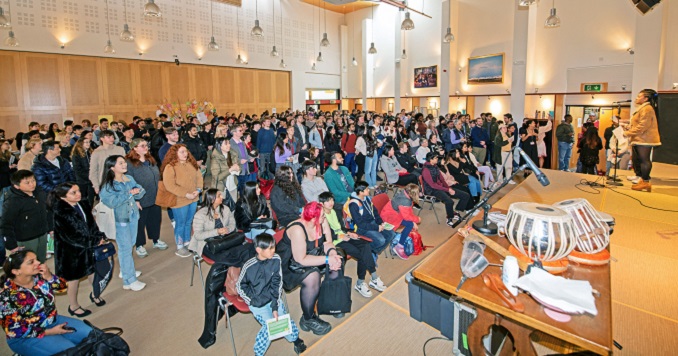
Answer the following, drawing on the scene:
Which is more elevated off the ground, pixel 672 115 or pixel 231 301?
pixel 672 115

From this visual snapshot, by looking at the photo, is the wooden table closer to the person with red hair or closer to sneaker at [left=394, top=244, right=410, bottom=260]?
the person with red hair

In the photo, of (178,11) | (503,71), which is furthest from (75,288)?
(503,71)

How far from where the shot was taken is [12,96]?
11.9 meters

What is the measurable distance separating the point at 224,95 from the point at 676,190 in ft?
56.3

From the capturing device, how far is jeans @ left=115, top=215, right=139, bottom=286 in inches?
156

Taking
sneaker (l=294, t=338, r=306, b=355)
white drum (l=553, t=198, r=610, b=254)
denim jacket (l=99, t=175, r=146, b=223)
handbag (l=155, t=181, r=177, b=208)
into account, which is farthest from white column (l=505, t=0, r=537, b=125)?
denim jacket (l=99, t=175, r=146, b=223)

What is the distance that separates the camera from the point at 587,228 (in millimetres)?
2225

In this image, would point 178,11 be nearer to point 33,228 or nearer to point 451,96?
point 451,96

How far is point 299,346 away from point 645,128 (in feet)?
18.9

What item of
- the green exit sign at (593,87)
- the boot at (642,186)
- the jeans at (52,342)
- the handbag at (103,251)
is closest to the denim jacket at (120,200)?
the handbag at (103,251)

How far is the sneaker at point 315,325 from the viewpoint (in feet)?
10.7

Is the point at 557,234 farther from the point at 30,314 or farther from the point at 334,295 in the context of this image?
the point at 30,314

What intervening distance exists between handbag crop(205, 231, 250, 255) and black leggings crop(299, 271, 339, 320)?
87 cm

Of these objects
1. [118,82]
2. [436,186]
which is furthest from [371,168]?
[118,82]
